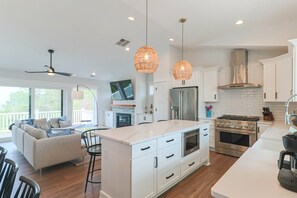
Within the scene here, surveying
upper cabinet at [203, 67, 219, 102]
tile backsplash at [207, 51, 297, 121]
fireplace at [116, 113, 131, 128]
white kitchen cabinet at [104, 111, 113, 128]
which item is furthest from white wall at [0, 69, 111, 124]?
tile backsplash at [207, 51, 297, 121]

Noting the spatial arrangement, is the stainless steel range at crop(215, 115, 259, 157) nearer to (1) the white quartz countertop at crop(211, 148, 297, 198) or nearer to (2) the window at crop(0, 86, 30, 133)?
(1) the white quartz countertop at crop(211, 148, 297, 198)

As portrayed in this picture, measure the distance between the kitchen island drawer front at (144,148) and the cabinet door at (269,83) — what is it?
3.24 metres

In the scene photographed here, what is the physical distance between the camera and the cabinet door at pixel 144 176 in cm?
201

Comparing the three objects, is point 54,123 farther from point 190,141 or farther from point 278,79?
point 278,79

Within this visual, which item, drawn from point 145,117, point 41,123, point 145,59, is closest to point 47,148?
point 145,59

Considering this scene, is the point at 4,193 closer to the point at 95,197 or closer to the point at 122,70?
the point at 95,197

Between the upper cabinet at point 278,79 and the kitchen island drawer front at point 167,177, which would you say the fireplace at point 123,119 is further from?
the upper cabinet at point 278,79

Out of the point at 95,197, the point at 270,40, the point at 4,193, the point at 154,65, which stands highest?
the point at 270,40

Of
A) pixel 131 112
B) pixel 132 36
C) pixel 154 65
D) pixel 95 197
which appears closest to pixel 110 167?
pixel 95 197

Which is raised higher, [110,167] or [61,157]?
[110,167]

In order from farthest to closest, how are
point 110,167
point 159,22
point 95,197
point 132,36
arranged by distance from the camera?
point 132,36
point 159,22
point 95,197
point 110,167

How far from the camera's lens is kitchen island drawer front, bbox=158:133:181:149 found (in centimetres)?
239

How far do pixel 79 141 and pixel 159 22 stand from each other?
3.23 m

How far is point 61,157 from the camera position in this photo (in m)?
3.42
